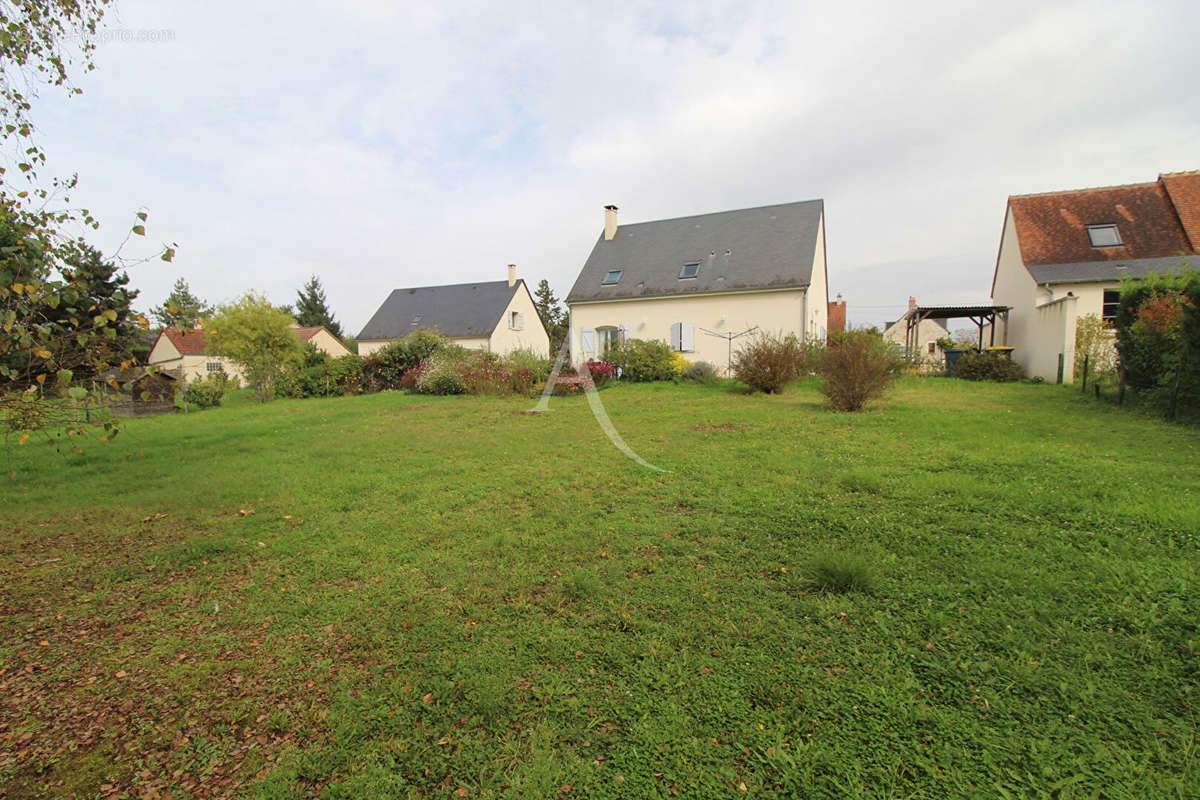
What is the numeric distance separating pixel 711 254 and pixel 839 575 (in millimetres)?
18587

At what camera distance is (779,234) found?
19.7m

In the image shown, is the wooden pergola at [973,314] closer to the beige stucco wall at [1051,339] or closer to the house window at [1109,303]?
the beige stucco wall at [1051,339]

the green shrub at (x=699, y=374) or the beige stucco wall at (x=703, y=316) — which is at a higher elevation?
the beige stucco wall at (x=703, y=316)

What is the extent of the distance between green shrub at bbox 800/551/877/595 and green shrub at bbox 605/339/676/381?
1364cm

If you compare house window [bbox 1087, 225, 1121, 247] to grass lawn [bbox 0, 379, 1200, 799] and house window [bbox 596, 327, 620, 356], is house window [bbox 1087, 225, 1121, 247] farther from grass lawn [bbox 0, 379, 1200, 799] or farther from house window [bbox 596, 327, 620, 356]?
house window [bbox 596, 327, 620, 356]

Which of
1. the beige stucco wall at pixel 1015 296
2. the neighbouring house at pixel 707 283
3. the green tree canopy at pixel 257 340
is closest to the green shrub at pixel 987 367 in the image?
the beige stucco wall at pixel 1015 296

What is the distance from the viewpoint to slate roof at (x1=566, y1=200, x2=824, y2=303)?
18625 millimetres

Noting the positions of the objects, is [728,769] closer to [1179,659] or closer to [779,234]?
[1179,659]

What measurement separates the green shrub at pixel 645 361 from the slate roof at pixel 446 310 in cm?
1459

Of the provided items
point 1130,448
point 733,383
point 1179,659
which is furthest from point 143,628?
point 733,383

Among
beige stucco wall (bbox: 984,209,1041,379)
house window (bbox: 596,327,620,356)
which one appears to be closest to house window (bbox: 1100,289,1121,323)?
beige stucco wall (bbox: 984,209,1041,379)

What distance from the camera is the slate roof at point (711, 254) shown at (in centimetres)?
1862

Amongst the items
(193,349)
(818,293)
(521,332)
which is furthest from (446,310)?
(818,293)

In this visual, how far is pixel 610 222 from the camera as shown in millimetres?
22781
